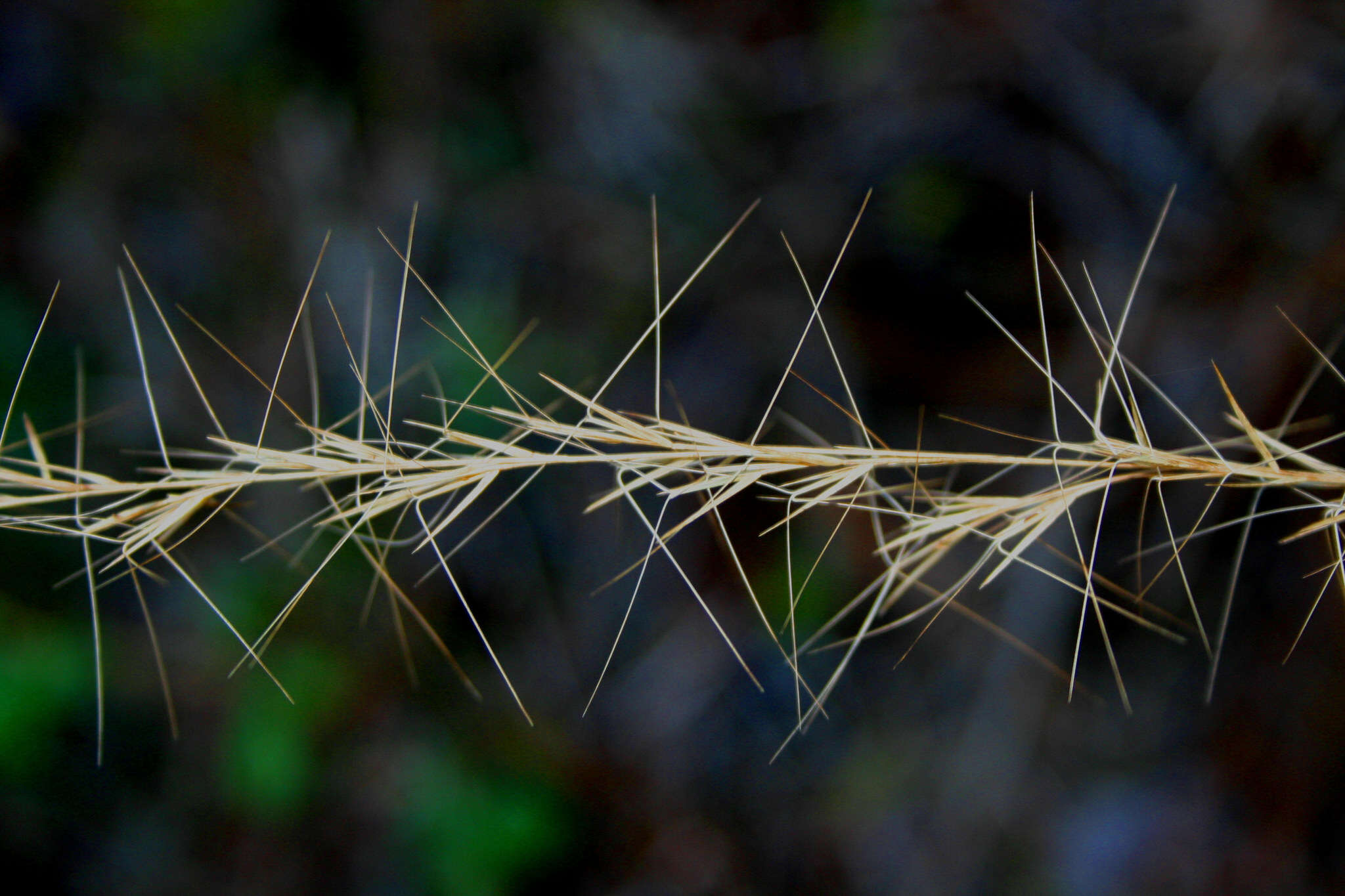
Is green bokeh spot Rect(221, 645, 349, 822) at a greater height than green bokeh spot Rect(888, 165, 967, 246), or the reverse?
green bokeh spot Rect(888, 165, 967, 246)

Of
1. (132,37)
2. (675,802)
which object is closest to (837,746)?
(675,802)

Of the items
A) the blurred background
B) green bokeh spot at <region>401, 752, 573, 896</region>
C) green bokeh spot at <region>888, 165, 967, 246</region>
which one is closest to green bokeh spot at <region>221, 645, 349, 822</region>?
the blurred background

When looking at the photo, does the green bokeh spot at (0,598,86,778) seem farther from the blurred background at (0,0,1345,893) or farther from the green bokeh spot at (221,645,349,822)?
the green bokeh spot at (221,645,349,822)

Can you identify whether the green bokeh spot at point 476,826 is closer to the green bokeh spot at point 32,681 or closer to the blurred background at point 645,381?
the blurred background at point 645,381

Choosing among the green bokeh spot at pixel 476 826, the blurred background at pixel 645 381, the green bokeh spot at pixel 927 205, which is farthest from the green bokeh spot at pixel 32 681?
the green bokeh spot at pixel 927 205

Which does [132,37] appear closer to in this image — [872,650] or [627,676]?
[627,676]

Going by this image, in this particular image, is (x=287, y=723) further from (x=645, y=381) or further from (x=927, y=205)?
(x=927, y=205)

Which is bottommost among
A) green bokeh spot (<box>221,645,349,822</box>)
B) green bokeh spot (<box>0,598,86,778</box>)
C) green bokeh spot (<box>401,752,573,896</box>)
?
green bokeh spot (<box>401,752,573,896</box>)

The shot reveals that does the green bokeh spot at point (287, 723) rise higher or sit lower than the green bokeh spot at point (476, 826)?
higher

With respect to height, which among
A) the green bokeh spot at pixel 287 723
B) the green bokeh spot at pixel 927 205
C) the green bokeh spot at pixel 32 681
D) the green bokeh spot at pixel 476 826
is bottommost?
the green bokeh spot at pixel 476 826
